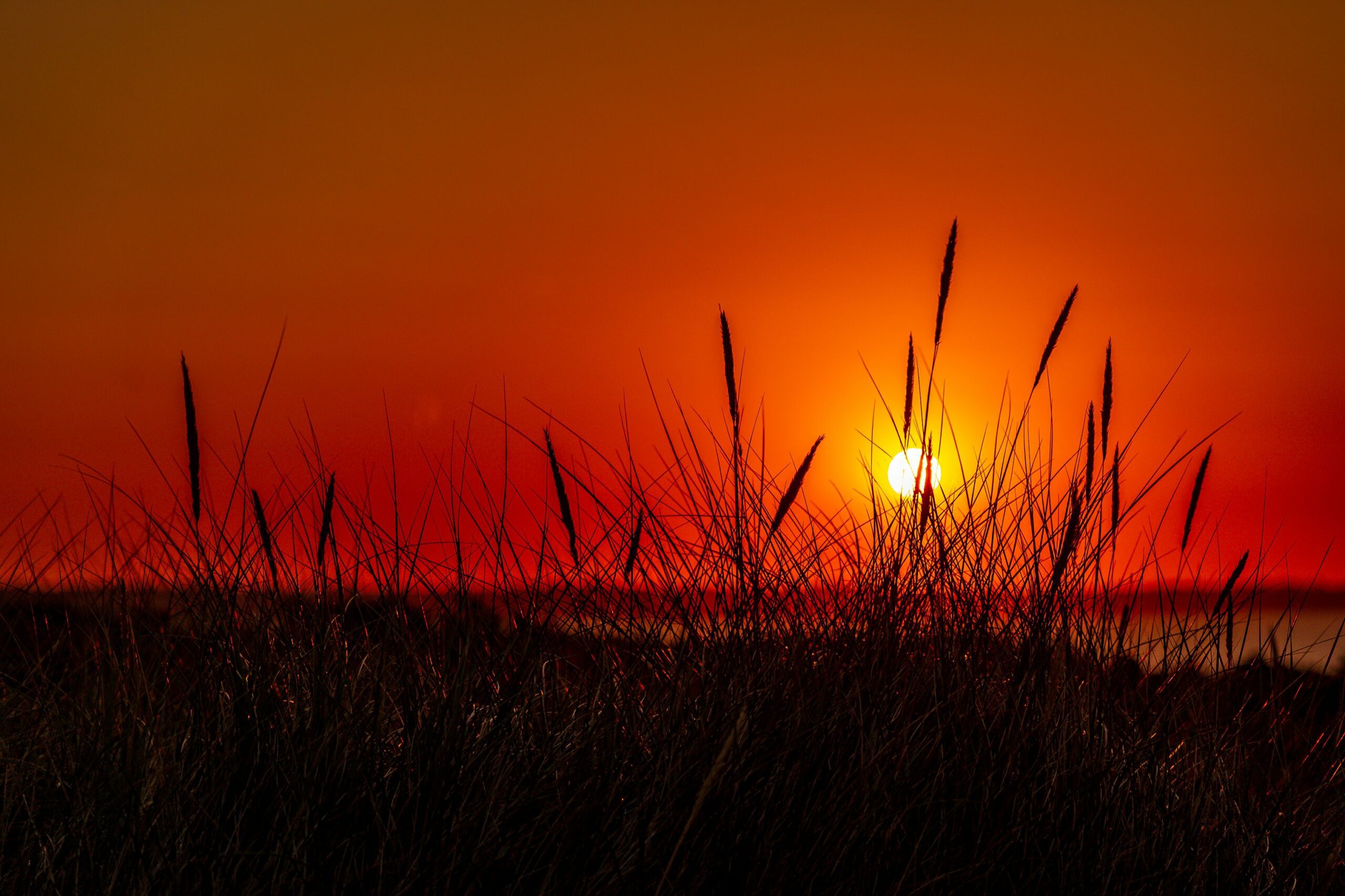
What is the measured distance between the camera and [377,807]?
152 cm

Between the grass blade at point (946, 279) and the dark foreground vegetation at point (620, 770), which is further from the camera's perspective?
the grass blade at point (946, 279)

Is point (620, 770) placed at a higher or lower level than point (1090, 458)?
lower

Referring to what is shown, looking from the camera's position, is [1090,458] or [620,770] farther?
[1090,458]

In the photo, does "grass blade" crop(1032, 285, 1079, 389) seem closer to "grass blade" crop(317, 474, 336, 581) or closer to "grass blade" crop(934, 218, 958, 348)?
"grass blade" crop(934, 218, 958, 348)

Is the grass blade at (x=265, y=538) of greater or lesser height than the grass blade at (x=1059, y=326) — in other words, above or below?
below

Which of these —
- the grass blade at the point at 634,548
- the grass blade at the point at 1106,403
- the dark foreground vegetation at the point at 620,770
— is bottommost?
the dark foreground vegetation at the point at 620,770

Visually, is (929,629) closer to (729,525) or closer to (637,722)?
(729,525)

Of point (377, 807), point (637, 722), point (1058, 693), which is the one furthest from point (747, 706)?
point (1058, 693)

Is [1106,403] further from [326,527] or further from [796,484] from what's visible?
[326,527]

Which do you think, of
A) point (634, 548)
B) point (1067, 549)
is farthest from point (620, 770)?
point (1067, 549)

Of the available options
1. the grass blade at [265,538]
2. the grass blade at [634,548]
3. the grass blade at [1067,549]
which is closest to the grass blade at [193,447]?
the grass blade at [265,538]

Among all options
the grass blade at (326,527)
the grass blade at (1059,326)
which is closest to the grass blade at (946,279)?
the grass blade at (1059,326)

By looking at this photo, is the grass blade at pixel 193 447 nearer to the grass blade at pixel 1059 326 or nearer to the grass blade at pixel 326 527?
the grass blade at pixel 326 527

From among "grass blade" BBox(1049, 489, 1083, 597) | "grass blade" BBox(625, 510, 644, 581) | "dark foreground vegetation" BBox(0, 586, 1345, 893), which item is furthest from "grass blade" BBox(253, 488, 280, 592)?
"grass blade" BBox(1049, 489, 1083, 597)
